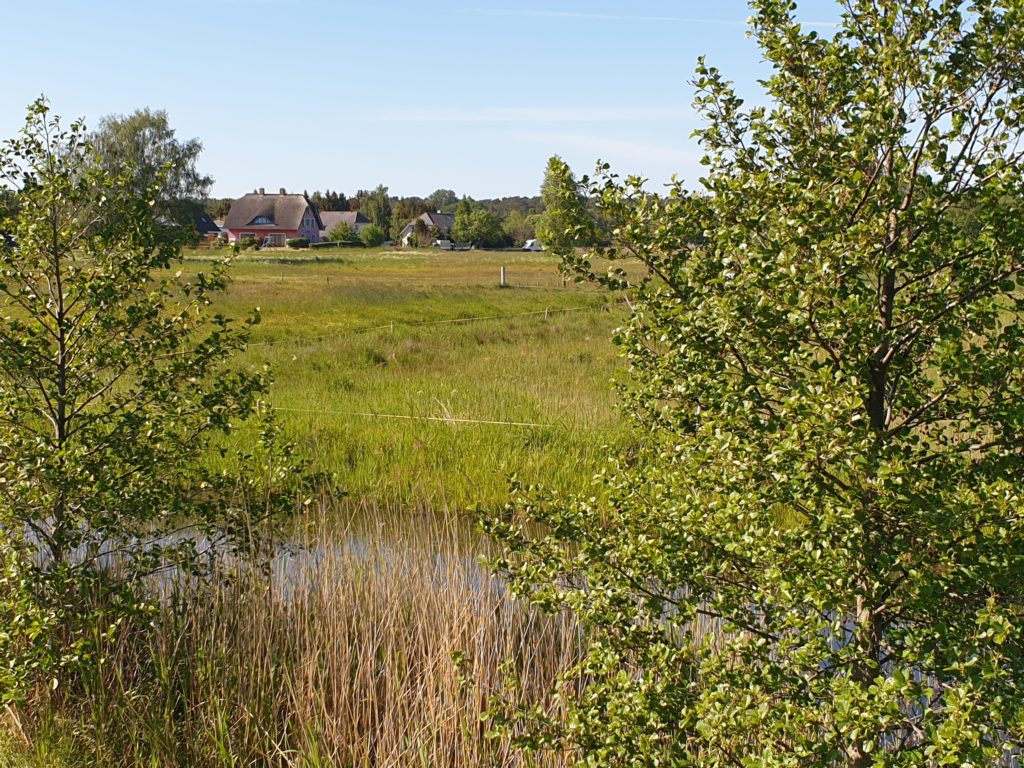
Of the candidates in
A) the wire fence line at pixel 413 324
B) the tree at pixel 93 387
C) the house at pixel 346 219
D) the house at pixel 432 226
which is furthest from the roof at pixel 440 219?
the tree at pixel 93 387

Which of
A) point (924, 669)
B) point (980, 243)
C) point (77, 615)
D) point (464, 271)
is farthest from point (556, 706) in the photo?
point (464, 271)

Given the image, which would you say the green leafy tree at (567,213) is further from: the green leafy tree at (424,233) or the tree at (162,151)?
the green leafy tree at (424,233)

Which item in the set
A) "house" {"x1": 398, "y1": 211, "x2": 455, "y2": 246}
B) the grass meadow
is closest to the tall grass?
the grass meadow

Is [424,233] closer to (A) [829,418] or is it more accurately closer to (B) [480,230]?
(B) [480,230]

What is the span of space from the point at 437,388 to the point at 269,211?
116 meters

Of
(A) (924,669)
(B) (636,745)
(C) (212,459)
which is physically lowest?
(C) (212,459)

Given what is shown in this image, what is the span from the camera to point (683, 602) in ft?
13.5

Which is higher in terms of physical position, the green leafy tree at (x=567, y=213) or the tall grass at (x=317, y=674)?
the green leafy tree at (x=567, y=213)

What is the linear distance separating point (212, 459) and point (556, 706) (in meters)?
8.64

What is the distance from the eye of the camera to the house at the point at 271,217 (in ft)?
409

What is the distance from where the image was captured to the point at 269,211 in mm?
126750

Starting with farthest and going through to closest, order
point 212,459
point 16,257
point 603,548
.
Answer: point 212,459
point 16,257
point 603,548

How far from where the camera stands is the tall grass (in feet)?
19.0

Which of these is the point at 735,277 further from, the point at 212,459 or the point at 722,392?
the point at 212,459
